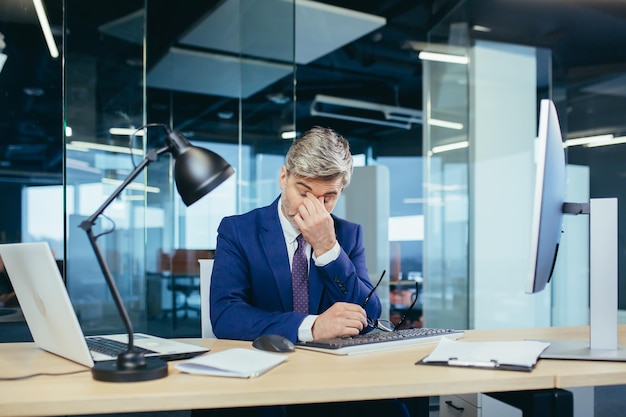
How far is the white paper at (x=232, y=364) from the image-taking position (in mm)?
1339

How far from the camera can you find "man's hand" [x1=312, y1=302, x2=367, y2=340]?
1767 millimetres

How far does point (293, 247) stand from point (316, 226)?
0.16 m

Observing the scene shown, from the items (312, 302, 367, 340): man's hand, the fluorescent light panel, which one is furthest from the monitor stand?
the fluorescent light panel

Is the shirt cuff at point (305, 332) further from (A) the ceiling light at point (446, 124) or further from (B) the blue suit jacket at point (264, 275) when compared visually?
(A) the ceiling light at point (446, 124)

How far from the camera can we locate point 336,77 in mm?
8906

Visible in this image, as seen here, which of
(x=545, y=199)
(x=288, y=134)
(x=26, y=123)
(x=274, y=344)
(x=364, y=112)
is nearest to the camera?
(x=545, y=199)

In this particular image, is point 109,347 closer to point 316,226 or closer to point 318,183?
point 316,226

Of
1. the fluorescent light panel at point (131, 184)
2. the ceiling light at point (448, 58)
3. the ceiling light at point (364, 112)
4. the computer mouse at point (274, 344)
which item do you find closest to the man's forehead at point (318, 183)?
the computer mouse at point (274, 344)

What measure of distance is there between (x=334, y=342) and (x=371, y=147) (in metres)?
10.2

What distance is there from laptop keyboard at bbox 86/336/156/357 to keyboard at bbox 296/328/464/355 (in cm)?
42

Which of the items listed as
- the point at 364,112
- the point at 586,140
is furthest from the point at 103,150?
the point at 364,112

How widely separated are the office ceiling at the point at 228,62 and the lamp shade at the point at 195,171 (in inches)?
101

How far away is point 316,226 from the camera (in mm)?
2008

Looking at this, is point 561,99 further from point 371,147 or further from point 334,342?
point 371,147
